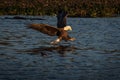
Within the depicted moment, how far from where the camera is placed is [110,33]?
28.0 metres

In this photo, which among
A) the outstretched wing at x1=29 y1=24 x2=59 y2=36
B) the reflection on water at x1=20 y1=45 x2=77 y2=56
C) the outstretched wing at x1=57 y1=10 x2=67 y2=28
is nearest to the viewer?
the outstretched wing at x1=29 y1=24 x2=59 y2=36

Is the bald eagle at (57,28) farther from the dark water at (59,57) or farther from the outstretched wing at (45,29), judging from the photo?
the dark water at (59,57)

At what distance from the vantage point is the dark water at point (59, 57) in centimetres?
1403

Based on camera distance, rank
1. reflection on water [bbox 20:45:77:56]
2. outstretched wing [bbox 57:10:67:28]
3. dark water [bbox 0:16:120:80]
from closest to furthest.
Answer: dark water [bbox 0:16:120:80] → reflection on water [bbox 20:45:77:56] → outstretched wing [bbox 57:10:67:28]

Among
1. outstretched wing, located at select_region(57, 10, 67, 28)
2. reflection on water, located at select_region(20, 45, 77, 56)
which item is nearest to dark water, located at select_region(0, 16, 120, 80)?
reflection on water, located at select_region(20, 45, 77, 56)

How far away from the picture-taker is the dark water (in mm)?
14031

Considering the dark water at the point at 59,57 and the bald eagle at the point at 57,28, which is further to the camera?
the bald eagle at the point at 57,28

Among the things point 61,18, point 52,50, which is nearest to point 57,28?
point 61,18

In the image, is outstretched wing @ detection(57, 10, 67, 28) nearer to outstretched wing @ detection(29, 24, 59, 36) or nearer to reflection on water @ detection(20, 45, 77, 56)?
outstretched wing @ detection(29, 24, 59, 36)

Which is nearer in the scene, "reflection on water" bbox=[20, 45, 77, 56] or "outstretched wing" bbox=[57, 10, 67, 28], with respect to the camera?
"reflection on water" bbox=[20, 45, 77, 56]

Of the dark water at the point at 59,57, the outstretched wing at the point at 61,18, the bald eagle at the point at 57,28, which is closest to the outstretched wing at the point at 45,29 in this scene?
the bald eagle at the point at 57,28

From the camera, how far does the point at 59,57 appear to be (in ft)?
58.2

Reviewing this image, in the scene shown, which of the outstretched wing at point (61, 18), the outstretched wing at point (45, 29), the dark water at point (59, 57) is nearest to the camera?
the dark water at point (59, 57)

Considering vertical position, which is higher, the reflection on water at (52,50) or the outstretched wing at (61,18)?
the outstretched wing at (61,18)
